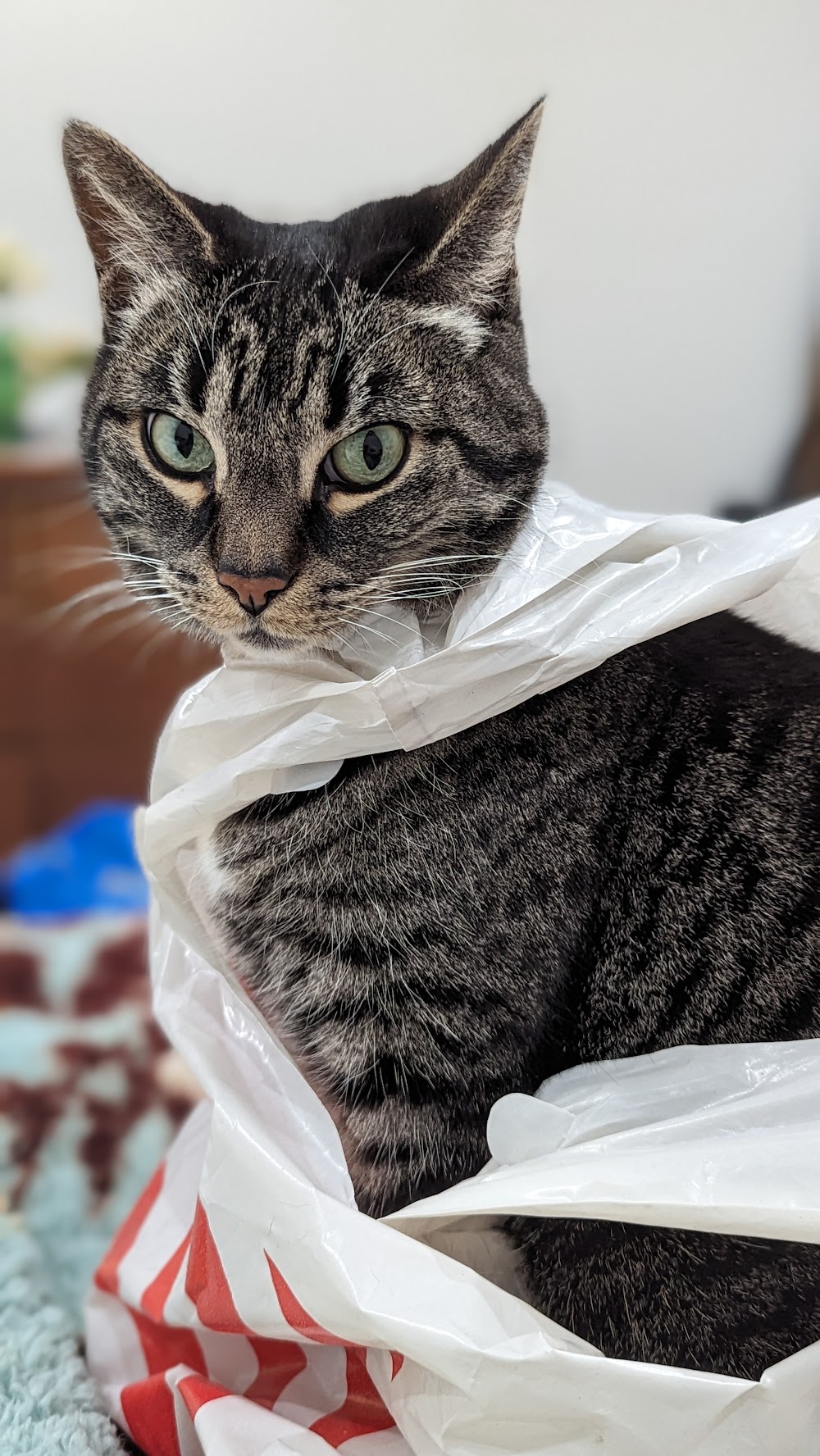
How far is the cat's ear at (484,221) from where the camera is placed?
1.98 feet

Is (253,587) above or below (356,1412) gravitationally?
above

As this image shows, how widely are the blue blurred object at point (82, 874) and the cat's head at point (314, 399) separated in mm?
879

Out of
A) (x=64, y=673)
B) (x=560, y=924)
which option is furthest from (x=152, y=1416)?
(x=64, y=673)

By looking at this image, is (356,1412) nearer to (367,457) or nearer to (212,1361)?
(212,1361)

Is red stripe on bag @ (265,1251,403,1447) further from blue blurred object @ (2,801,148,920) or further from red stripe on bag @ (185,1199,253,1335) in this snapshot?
blue blurred object @ (2,801,148,920)

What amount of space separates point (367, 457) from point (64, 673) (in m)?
0.96

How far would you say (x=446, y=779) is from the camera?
2.14 ft

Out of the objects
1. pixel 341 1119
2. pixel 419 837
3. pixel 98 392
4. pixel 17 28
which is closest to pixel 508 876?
pixel 419 837

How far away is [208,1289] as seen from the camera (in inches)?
26.0

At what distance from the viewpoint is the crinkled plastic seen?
0.53 metres

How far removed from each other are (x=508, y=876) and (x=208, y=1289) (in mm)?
318

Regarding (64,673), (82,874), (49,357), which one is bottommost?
(82,874)

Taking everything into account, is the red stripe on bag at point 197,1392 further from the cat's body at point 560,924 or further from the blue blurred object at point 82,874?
the blue blurred object at point 82,874

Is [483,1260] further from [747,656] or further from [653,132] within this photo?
[653,132]
